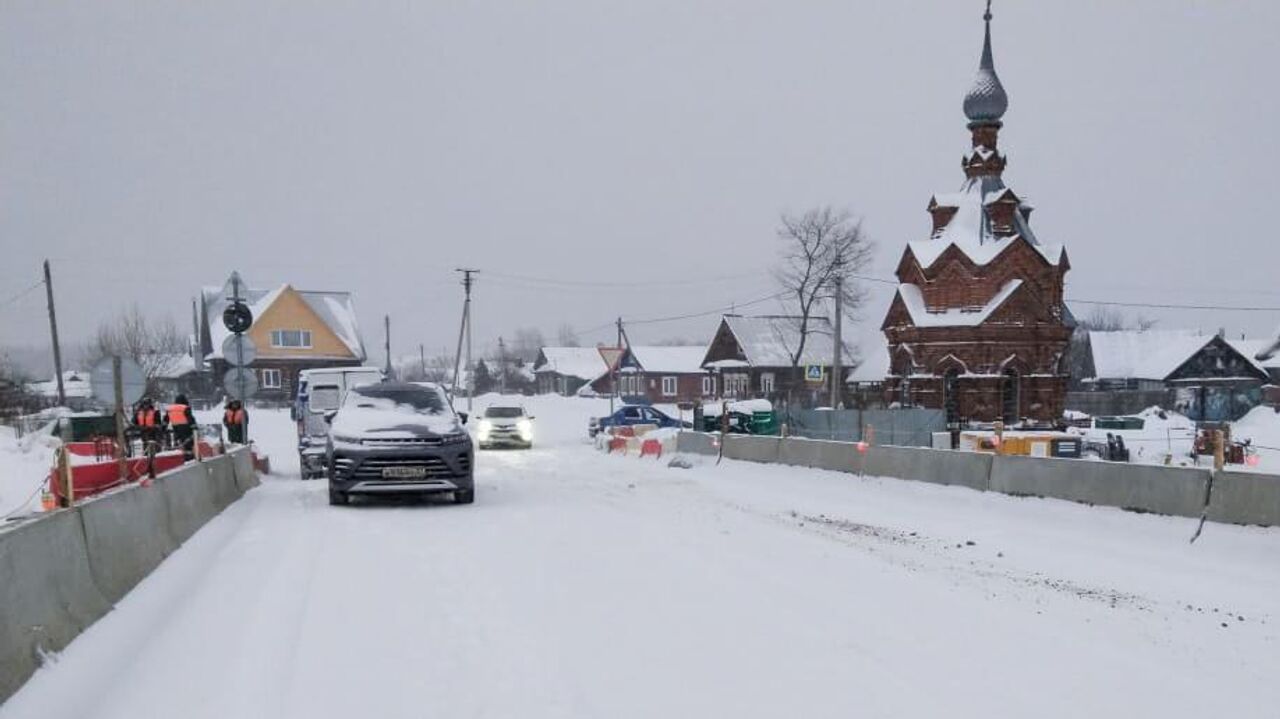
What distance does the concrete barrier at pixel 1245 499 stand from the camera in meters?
10.3

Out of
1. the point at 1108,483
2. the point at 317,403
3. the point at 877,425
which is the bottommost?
the point at 877,425

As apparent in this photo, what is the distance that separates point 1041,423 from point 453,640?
4162cm

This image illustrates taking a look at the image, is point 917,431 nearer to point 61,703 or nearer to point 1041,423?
point 1041,423

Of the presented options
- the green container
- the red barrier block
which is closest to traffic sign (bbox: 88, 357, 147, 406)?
the red barrier block

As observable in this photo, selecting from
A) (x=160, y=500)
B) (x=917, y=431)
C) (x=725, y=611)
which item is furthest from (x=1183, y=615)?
(x=917, y=431)

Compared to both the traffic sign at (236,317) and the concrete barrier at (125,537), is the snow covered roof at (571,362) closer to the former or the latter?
the traffic sign at (236,317)

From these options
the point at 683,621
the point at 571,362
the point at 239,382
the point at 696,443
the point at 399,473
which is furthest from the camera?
the point at 571,362

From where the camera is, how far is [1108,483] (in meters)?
12.5

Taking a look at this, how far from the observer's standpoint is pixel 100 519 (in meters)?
7.68

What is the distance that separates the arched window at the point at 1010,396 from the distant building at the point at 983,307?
0.05m

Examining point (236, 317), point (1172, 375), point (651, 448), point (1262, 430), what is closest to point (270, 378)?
point (651, 448)

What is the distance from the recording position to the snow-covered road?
5.22 m

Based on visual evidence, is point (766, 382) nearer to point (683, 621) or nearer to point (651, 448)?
point (651, 448)

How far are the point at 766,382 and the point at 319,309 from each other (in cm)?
3431
